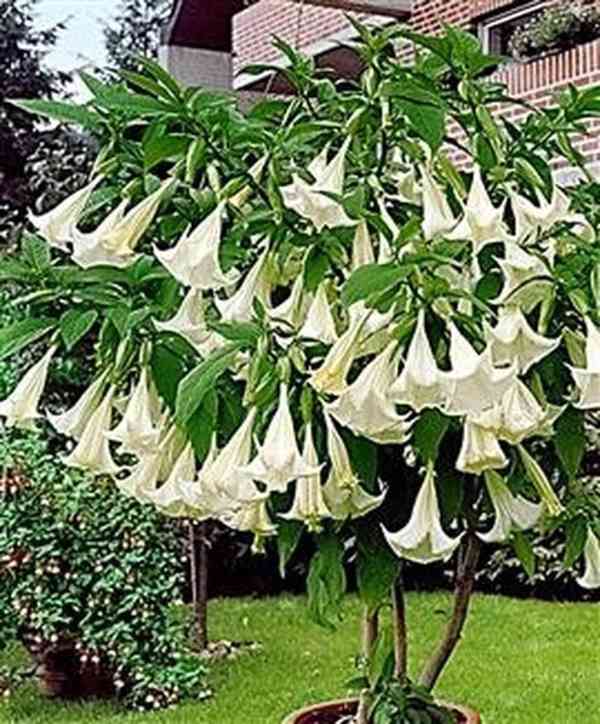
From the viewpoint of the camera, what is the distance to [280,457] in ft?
5.01

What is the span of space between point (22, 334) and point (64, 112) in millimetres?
282

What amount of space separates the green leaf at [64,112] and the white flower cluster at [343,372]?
9 centimetres

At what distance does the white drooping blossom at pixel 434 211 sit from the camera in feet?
5.32

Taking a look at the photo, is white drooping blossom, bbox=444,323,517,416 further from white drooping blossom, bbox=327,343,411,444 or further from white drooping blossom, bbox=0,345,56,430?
white drooping blossom, bbox=0,345,56,430

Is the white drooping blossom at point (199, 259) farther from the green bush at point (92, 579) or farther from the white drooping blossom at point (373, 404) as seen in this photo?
the green bush at point (92, 579)

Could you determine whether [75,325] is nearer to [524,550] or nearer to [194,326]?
[194,326]

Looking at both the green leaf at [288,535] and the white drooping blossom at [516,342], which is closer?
the white drooping blossom at [516,342]

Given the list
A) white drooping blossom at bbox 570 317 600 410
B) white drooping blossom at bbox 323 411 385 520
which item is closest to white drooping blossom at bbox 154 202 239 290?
white drooping blossom at bbox 323 411 385 520

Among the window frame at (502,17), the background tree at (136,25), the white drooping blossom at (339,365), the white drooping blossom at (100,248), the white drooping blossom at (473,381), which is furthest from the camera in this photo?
the background tree at (136,25)

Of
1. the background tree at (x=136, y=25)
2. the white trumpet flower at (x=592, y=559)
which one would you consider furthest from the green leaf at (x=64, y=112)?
the background tree at (x=136, y=25)

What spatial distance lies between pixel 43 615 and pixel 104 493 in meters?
0.49

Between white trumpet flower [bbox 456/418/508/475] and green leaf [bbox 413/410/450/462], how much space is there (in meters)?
0.05

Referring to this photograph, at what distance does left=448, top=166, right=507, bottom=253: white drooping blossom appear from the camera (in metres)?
1.56

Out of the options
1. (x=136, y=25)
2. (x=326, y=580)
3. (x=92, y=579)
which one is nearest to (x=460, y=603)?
(x=326, y=580)
